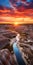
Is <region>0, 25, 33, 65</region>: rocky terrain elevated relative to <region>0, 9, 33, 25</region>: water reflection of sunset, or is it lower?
lower

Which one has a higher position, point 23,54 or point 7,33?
point 7,33

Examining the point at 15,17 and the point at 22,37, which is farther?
the point at 15,17

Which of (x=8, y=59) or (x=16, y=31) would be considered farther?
(x=16, y=31)

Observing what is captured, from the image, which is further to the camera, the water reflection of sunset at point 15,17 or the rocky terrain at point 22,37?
the water reflection of sunset at point 15,17

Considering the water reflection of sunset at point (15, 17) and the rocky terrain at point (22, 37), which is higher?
the water reflection of sunset at point (15, 17)

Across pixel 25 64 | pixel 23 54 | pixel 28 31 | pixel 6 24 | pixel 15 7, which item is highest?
pixel 15 7

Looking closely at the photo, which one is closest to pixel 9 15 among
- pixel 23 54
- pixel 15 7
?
pixel 15 7

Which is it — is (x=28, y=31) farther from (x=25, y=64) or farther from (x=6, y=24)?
(x=25, y=64)

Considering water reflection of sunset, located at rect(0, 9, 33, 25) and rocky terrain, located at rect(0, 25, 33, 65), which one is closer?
rocky terrain, located at rect(0, 25, 33, 65)

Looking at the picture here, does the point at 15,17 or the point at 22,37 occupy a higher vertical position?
the point at 15,17

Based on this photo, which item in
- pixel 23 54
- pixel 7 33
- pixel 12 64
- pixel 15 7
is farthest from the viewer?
pixel 15 7

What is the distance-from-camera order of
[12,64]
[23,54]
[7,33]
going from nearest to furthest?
[12,64] < [23,54] < [7,33]
